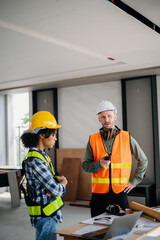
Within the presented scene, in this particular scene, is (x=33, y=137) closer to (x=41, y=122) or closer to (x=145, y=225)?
(x=41, y=122)

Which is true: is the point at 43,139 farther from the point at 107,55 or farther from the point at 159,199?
the point at 159,199

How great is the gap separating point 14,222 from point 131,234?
14.0 feet

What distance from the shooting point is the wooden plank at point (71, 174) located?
7.67 m

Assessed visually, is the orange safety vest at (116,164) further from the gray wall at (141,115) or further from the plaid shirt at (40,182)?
the gray wall at (141,115)

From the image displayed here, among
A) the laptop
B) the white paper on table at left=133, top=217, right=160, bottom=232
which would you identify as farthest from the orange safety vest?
the laptop

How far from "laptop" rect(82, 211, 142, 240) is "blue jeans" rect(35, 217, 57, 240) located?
0.35 m

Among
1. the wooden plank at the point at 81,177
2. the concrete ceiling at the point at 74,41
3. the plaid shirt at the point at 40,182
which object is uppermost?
the concrete ceiling at the point at 74,41

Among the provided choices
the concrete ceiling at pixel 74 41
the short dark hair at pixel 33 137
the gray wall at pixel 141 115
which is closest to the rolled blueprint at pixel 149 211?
the short dark hair at pixel 33 137

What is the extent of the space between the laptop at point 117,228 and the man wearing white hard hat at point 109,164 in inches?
35.8

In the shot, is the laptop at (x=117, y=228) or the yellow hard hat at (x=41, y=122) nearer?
the laptop at (x=117, y=228)

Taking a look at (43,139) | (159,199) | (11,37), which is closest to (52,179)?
(43,139)

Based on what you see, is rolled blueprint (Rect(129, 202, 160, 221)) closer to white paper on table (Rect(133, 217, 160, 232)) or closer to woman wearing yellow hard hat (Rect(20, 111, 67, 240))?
white paper on table (Rect(133, 217, 160, 232))

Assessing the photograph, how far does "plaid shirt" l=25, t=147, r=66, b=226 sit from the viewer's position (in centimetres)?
221

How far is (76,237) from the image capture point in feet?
6.53
